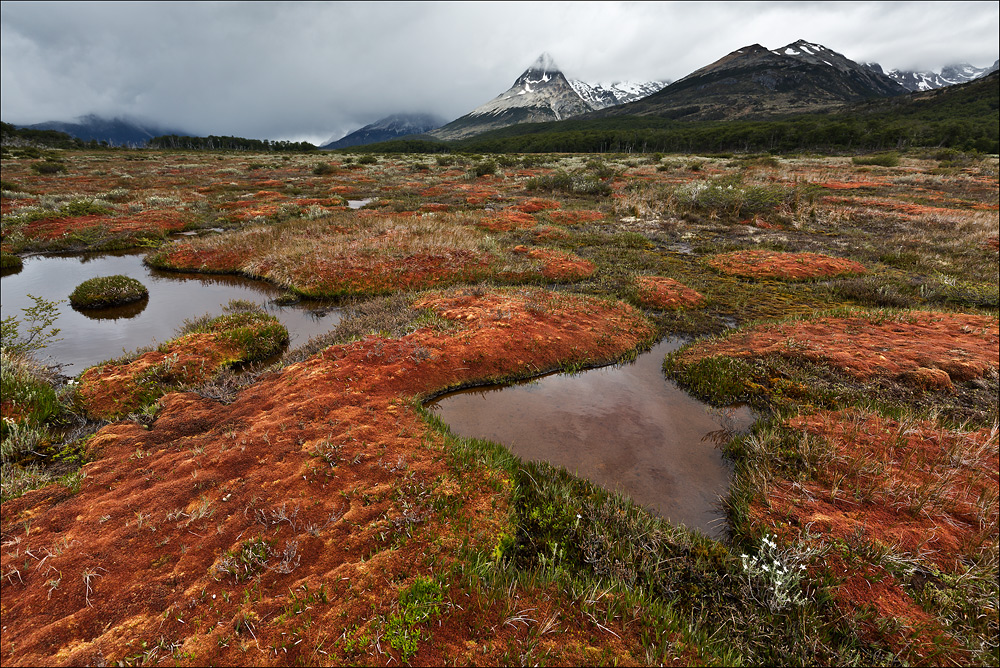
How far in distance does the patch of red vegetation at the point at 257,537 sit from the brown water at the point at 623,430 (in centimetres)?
115

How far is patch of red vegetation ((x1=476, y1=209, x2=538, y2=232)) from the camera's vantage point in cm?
1933

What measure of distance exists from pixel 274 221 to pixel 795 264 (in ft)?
80.7

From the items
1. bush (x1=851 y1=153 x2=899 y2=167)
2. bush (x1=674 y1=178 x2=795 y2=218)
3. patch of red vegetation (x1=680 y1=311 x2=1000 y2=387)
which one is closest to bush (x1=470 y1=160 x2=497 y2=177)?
bush (x1=674 y1=178 x2=795 y2=218)

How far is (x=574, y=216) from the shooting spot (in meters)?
22.4

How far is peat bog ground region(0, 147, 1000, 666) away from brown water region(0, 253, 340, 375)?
0.46m

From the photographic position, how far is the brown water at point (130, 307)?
8164 millimetres

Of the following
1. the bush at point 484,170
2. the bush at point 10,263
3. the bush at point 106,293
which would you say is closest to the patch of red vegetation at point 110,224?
the bush at point 10,263

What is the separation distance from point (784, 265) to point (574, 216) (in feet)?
38.1

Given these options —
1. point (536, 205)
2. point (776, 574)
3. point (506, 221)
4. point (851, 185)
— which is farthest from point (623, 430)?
point (851, 185)

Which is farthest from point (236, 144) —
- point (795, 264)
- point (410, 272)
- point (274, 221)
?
point (795, 264)

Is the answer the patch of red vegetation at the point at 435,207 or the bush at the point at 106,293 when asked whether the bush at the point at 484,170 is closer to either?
the patch of red vegetation at the point at 435,207

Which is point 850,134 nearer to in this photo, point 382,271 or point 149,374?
point 382,271

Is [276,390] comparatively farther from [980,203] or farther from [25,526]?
[980,203]

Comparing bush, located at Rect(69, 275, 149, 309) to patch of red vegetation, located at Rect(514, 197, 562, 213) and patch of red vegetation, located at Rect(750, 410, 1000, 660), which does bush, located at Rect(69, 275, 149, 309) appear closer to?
patch of red vegetation, located at Rect(750, 410, 1000, 660)
